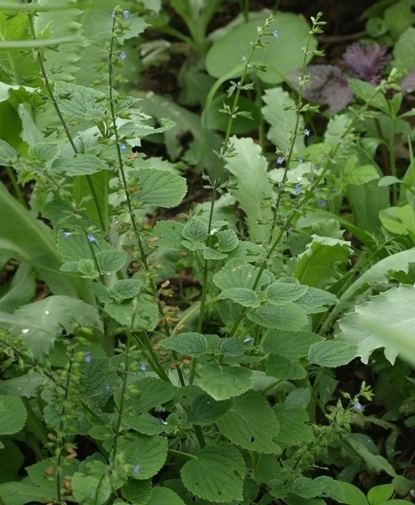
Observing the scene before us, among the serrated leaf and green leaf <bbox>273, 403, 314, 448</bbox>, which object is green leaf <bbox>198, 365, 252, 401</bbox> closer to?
green leaf <bbox>273, 403, 314, 448</bbox>

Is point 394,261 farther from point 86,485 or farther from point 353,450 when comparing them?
point 86,485

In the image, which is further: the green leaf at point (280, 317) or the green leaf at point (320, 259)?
the green leaf at point (320, 259)

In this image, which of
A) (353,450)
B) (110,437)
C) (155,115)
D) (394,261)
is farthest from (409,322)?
(155,115)

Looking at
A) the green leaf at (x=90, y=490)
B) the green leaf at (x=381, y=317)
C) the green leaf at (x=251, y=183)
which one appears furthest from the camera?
the green leaf at (x=251, y=183)

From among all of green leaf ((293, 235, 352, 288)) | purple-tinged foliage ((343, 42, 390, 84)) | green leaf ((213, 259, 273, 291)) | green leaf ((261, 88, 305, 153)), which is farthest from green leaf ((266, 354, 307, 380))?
purple-tinged foliage ((343, 42, 390, 84))

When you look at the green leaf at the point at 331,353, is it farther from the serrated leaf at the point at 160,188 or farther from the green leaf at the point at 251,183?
the green leaf at the point at 251,183

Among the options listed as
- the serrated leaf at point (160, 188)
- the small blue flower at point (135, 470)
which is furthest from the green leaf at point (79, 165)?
the small blue flower at point (135, 470)

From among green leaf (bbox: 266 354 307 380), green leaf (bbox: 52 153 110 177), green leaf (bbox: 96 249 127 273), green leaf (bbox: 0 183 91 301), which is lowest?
green leaf (bbox: 0 183 91 301)

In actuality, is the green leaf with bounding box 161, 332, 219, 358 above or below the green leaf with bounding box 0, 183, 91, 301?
above
